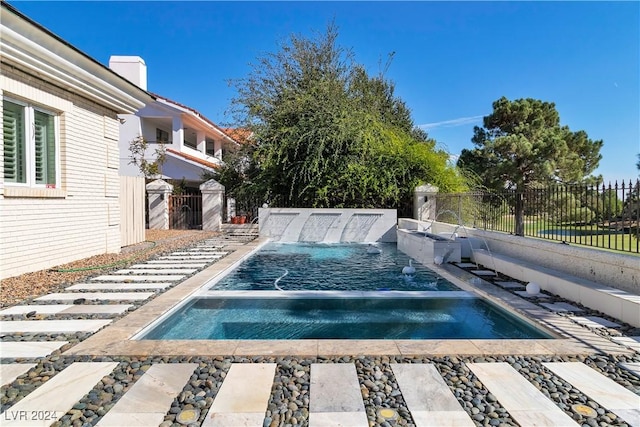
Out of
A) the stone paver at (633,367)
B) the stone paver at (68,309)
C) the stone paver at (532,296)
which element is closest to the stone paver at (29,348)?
the stone paver at (68,309)

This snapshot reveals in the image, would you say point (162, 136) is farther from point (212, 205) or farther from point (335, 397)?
point (335, 397)

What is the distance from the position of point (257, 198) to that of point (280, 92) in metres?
4.70

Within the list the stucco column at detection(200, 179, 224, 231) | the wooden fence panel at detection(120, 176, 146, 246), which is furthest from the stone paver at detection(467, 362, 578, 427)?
the stucco column at detection(200, 179, 224, 231)

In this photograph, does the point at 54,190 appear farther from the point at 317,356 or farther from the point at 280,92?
the point at 280,92

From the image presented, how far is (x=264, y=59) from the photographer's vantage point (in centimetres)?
1605

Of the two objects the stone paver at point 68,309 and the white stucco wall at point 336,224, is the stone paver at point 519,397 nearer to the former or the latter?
the stone paver at point 68,309

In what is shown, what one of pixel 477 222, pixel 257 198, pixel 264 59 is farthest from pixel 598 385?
pixel 264 59

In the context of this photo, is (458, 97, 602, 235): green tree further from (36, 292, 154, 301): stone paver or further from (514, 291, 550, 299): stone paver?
(36, 292, 154, 301): stone paver

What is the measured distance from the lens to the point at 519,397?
2.58 metres

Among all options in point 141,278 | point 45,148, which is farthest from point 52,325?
point 45,148

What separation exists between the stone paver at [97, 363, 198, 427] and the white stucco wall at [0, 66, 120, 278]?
4.91 meters

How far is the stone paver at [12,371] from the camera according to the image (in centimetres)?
278

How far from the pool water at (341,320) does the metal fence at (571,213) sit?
210cm

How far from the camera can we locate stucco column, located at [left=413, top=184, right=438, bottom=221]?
44.8 ft
